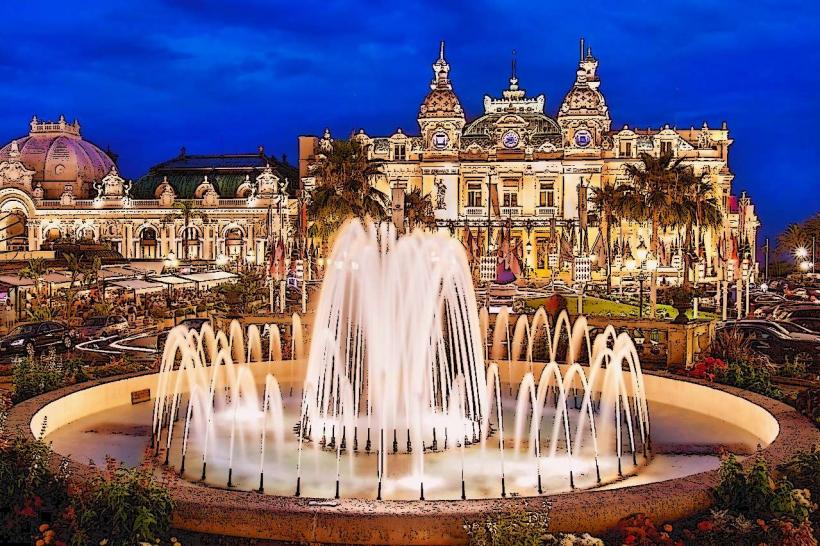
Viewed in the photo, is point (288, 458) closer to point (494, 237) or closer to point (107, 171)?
point (494, 237)

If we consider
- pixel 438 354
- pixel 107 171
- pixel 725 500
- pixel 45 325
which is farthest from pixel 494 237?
pixel 725 500

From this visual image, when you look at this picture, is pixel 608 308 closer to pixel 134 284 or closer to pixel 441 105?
pixel 134 284

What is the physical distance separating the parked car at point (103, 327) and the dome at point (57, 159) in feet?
251

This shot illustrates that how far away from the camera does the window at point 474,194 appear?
9400 cm

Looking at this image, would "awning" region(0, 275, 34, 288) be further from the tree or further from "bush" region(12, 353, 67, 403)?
"bush" region(12, 353, 67, 403)

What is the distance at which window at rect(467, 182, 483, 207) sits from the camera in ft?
308

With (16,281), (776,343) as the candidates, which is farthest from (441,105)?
(776,343)

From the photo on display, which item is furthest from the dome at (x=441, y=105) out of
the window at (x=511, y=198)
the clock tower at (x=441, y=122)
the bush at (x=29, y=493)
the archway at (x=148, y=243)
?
the bush at (x=29, y=493)

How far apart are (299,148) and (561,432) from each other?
89.8 m

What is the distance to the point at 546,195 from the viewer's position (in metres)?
92.8

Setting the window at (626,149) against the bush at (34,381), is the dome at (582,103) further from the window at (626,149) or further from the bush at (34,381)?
the bush at (34,381)

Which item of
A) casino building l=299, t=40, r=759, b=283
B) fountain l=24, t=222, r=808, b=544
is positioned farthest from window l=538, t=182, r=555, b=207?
fountain l=24, t=222, r=808, b=544

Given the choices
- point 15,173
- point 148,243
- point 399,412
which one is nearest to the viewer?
point 399,412

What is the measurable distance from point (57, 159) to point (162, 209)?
24468 mm
